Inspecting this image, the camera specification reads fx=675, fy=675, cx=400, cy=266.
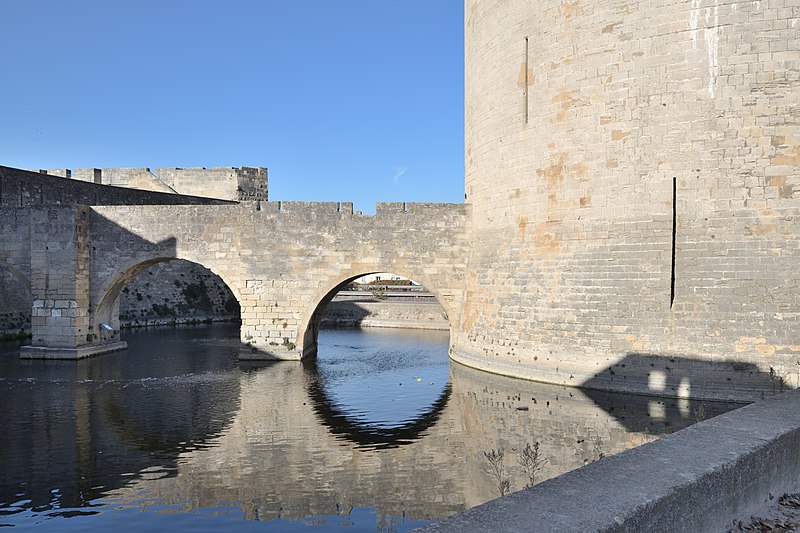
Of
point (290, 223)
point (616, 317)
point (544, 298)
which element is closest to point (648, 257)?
point (616, 317)

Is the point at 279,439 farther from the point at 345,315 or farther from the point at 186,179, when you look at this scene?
the point at 186,179

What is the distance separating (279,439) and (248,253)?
8312 millimetres

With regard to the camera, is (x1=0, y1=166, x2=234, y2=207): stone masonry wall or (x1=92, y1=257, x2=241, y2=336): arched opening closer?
(x1=0, y1=166, x2=234, y2=207): stone masonry wall

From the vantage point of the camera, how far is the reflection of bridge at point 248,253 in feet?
55.7

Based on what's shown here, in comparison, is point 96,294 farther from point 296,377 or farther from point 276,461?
point 276,461

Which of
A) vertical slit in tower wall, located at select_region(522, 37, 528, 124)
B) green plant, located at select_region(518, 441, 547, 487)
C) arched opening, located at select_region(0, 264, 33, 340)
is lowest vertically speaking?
green plant, located at select_region(518, 441, 547, 487)

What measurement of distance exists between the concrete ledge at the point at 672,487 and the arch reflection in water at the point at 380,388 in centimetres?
574

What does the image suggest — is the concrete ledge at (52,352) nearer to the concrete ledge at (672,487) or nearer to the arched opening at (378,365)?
the arched opening at (378,365)

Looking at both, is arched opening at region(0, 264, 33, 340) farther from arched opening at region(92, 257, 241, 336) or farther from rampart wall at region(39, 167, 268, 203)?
rampart wall at region(39, 167, 268, 203)

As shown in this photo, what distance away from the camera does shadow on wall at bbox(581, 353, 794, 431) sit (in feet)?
36.3

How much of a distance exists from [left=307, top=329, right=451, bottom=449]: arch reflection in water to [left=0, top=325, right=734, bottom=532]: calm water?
0.05m

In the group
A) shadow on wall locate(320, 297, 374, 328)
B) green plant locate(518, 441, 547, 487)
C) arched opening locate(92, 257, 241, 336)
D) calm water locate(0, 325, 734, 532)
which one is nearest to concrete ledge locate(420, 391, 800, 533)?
green plant locate(518, 441, 547, 487)

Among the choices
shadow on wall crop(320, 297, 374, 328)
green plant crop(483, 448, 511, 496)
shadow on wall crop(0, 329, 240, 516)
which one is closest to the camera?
green plant crop(483, 448, 511, 496)

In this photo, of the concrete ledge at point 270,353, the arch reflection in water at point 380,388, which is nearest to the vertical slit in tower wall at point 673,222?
the arch reflection in water at point 380,388
